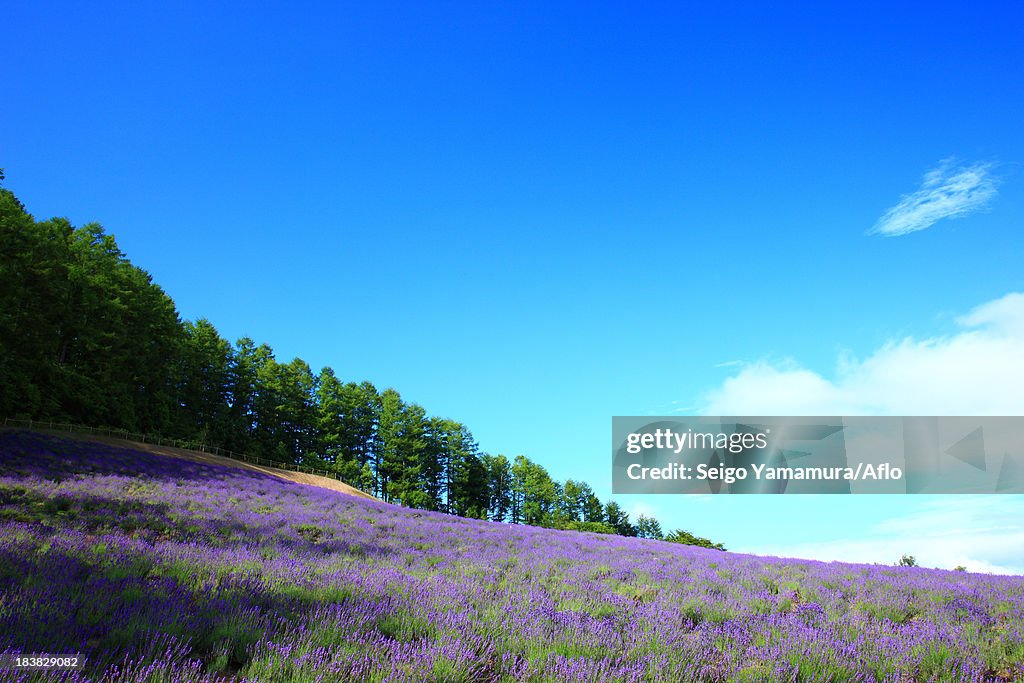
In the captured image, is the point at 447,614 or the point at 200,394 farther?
the point at 200,394

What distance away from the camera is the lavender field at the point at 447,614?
322 centimetres

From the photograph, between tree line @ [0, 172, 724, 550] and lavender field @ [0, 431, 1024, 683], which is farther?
tree line @ [0, 172, 724, 550]

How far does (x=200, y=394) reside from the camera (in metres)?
52.9

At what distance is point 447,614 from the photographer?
4.21 m

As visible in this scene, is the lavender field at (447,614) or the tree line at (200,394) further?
the tree line at (200,394)

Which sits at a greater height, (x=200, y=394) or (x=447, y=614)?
(x=200, y=394)

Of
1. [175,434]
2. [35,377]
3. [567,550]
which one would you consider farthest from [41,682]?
[175,434]

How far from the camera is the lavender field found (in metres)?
3.22

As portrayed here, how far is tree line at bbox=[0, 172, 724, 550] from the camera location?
34719mm

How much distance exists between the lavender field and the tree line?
33.8m

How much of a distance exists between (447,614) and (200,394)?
189ft

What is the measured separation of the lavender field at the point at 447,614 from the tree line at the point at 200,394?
33812 millimetres

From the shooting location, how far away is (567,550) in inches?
441

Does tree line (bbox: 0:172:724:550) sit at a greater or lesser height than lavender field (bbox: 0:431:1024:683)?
greater
